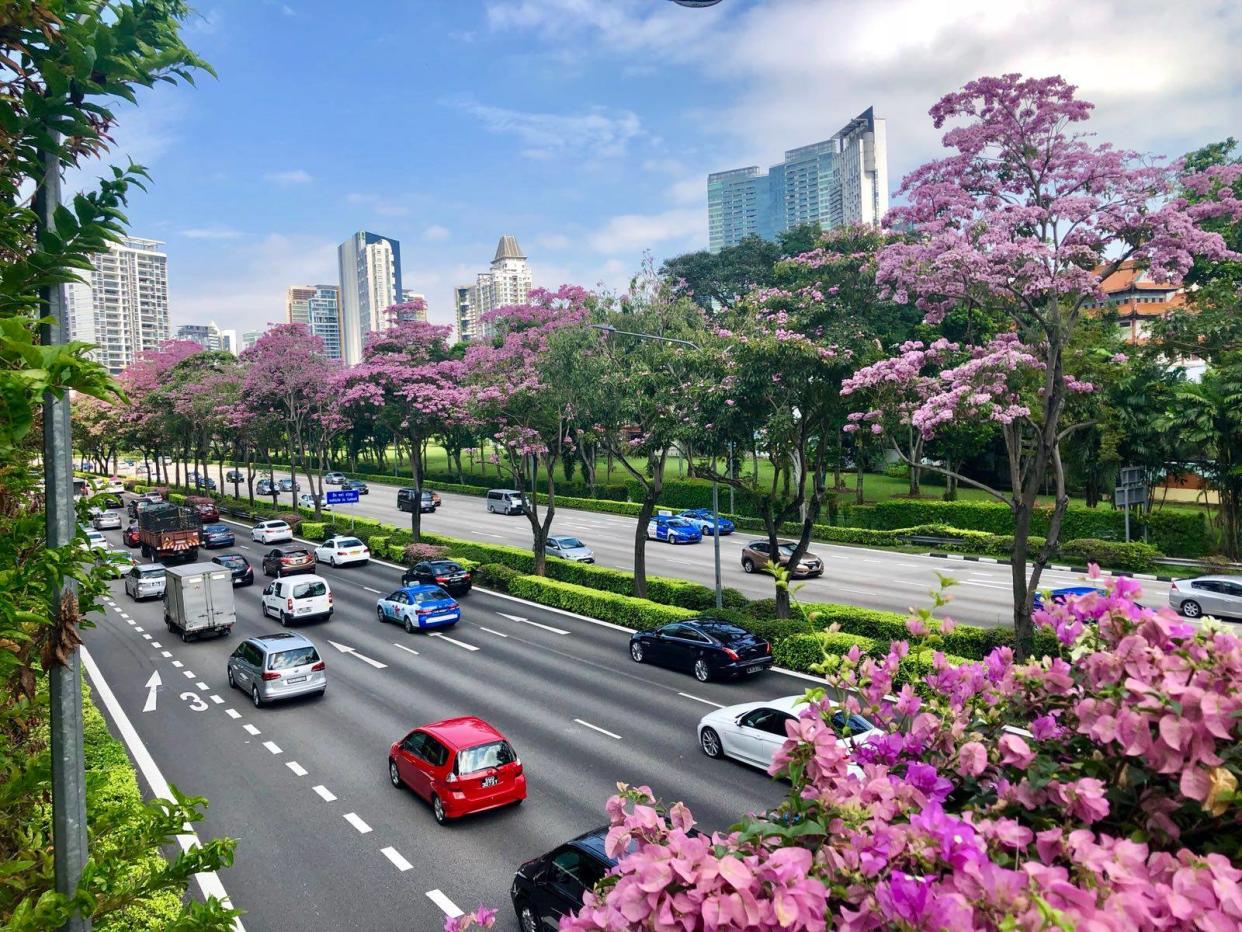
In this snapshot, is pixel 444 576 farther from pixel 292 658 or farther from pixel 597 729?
pixel 597 729

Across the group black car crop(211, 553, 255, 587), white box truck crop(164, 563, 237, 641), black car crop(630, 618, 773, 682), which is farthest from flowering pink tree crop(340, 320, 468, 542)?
black car crop(630, 618, 773, 682)

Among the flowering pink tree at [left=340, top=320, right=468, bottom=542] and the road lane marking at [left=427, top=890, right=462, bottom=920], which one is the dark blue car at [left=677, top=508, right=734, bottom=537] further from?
the road lane marking at [left=427, top=890, right=462, bottom=920]

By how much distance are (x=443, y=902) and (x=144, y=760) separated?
934 cm

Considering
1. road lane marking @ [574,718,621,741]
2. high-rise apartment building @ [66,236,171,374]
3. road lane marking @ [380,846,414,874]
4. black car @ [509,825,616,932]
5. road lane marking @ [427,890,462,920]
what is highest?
high-rise apartment building @ [66,236,171,374]

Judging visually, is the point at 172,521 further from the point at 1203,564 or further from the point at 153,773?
the point at 1203,564

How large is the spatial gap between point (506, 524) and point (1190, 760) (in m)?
51.7

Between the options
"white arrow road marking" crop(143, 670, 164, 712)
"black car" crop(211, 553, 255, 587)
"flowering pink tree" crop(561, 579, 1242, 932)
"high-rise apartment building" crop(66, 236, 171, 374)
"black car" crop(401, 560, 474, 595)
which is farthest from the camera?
"high-rise apartment building" crop(66, 236, 171, 374)

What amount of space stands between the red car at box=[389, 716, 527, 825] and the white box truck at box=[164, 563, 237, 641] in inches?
607

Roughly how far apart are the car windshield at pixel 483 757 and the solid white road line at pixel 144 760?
3709 millimetres

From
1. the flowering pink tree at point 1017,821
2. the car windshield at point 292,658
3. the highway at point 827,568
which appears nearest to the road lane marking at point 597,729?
the car windshield at point 292,658

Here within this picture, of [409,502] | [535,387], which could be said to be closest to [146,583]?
[535,387]

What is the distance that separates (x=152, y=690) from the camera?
21625 mm

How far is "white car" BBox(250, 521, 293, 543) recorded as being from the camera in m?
47.1

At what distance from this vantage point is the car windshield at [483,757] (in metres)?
13.3
